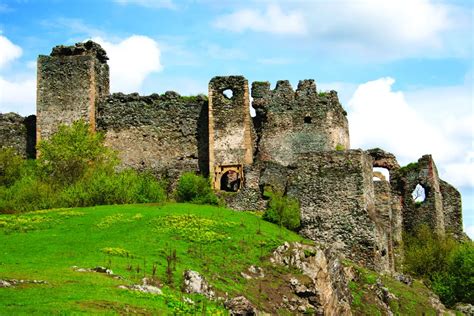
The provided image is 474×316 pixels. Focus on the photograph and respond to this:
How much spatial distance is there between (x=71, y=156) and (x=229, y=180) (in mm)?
10019

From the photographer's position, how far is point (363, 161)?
41.6 metres

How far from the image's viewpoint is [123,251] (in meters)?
28.0

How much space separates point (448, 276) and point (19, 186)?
71.5 ft

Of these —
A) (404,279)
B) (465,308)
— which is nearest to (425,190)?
(465,308)

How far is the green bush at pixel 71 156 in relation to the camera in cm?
4575

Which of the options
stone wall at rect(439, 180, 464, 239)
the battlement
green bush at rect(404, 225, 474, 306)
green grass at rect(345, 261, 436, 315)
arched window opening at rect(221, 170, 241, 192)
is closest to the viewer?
green grass at rect(345, 261, 436, 315)

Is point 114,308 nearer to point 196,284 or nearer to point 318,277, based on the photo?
point 196,284

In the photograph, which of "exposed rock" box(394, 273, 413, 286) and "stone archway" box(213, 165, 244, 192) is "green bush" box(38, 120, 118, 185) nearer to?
"stone archway" box(213, 165, 244, 192)

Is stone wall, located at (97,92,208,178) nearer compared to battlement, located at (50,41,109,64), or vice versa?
stone wall, located at (97,92,208,178)

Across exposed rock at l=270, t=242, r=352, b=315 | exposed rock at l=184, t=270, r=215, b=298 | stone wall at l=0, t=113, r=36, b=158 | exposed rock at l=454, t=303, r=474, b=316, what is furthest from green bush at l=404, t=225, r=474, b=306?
stone wall at l=0, t=113, r=36, b=158

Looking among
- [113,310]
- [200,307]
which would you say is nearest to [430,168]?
[200,307]

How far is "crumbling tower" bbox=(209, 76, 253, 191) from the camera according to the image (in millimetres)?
50562

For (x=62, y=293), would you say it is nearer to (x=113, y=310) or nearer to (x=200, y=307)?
(x=113, y=310)

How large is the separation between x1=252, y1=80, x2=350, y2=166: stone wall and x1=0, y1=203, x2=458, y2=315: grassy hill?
12.9 m
